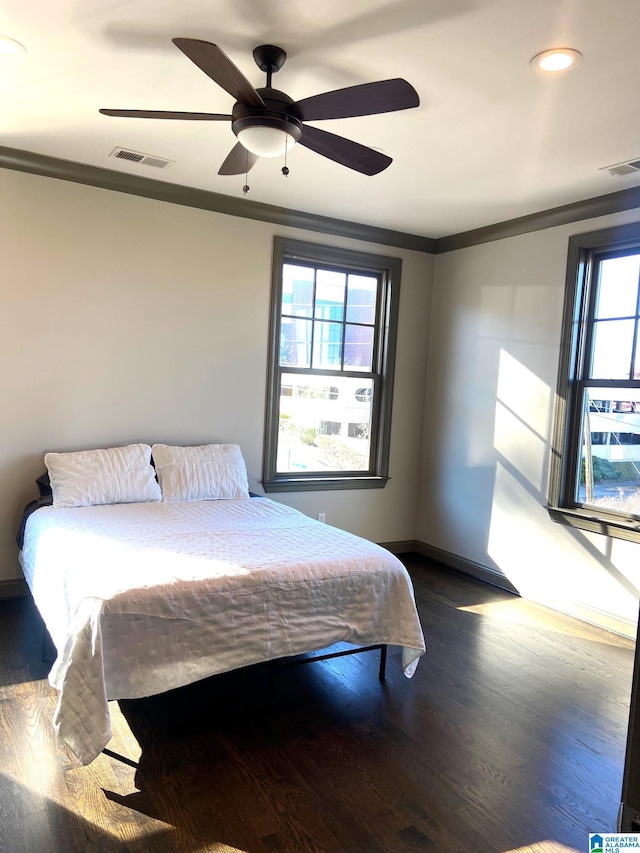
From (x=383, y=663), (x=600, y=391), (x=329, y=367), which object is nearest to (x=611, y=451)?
(x=600, y=391)

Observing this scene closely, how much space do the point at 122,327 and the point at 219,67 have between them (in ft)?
7.48

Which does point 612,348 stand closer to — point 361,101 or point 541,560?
point 541,560

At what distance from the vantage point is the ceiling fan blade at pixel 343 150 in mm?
2367

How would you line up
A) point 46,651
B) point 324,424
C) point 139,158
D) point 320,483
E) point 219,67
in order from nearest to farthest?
point 219,67
point 46,651
point 139,158
point 320,483
point 324,424

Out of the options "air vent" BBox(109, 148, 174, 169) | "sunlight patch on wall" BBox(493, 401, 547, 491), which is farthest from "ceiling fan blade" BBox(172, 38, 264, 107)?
"sunlight patch on wall" BBox(493, 401, 547, 491)

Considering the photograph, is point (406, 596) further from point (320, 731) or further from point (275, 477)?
point (275, 477)

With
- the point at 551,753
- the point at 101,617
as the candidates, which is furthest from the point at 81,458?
the point at 551,753

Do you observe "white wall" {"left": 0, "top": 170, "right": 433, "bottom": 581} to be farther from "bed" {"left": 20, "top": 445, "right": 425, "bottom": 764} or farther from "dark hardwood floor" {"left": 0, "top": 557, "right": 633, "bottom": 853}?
"dark hardwood floor" {"left": 0, "top": 557, "right": 633, "bottom": 853}

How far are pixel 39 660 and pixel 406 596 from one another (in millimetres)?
1837

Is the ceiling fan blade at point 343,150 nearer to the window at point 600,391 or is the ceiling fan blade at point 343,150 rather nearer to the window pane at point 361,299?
the window at point 600,391

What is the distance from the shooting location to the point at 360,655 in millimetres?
3258

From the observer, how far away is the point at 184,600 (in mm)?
2279

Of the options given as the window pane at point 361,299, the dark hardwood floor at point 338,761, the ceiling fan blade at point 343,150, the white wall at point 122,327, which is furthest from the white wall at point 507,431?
the ceiling fan blade at point 343,150

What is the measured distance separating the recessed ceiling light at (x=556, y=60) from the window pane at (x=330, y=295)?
2507mm
